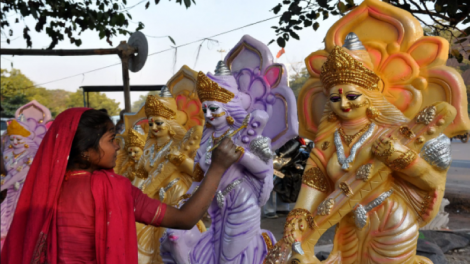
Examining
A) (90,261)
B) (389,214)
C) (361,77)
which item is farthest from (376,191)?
(90,261)

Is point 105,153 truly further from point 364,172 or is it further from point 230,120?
point 364,172

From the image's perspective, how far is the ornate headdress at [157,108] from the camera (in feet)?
13.6

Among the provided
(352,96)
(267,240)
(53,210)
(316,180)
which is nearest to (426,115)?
(352,96)

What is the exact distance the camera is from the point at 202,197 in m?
1.84

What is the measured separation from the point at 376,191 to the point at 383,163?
189 mm

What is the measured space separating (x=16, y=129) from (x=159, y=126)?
3.25 metres

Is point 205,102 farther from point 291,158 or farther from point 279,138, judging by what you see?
point 291,158

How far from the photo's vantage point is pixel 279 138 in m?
3.13

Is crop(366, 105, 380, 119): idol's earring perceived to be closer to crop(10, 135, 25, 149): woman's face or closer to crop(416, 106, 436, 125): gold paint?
crop(416, 106, 436, 125): gold paint

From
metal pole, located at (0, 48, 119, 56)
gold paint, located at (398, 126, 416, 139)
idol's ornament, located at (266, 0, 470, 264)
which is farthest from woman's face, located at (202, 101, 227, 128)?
metal pole, located at (0, 48, 119, 56)

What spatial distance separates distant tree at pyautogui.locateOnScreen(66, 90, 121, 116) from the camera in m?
47.5

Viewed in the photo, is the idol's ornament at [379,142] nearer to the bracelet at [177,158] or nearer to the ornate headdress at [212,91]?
the ornate headdress at [212,91]

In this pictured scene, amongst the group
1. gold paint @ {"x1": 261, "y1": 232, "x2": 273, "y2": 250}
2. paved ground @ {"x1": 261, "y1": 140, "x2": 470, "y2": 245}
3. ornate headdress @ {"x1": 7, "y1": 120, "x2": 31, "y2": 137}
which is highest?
gold paint @ {"x1": 261, "y1": 232, "x2": 273, "y2": 250}

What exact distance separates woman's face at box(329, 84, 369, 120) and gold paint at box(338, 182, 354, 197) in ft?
1.37
